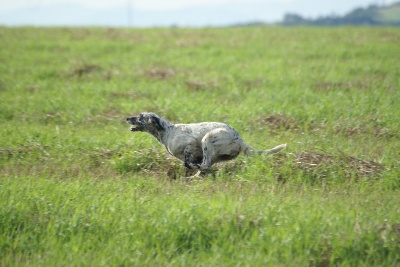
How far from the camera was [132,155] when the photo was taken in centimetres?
855

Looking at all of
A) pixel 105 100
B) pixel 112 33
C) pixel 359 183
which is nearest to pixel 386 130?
pixel 359 183

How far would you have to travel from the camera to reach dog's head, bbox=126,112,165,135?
816cm

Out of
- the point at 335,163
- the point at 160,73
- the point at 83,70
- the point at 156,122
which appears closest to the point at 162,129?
the point at 156,122

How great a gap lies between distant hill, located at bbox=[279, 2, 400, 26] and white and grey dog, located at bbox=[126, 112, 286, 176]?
160ft

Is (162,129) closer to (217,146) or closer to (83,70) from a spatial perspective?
(217,146)

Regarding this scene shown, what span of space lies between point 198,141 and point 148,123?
2.70ft

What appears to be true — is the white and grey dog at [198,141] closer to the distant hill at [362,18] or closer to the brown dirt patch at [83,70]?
the brown dirt patch at [83,70]

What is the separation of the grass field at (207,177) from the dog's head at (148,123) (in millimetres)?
547

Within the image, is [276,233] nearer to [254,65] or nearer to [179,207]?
[179,207]

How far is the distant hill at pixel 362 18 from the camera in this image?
5797 centimetres

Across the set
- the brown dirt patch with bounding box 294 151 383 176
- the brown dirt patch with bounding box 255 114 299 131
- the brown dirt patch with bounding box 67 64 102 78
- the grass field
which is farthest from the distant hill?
the brown dirt patch with bounding box 294 151 383 176

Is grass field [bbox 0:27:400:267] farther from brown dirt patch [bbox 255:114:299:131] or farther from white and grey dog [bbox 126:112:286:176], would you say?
white and grey dog [bbox 126:112:286:176]

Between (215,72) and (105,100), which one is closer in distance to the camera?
(105,100)

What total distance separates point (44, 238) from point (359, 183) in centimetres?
408
